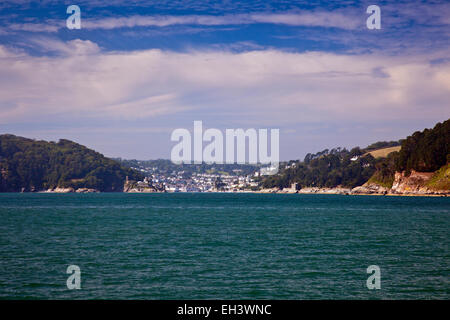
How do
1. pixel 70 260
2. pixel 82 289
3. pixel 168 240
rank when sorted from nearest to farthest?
pixel 82 289 → pixel 70 260 → pixel 168 240

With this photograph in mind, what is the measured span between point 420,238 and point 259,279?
3302 cm

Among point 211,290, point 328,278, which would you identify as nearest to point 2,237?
point 211,290

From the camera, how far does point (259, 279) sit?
3005cm

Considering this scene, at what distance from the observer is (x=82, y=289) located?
88.3 ft
